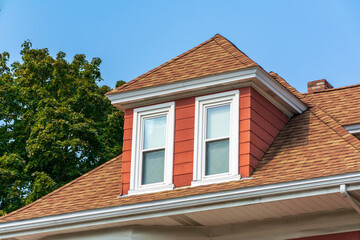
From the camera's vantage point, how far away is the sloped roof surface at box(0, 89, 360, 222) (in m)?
11.2

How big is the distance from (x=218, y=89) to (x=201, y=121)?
63cm

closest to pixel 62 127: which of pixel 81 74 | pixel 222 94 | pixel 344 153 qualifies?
pixel 81 74

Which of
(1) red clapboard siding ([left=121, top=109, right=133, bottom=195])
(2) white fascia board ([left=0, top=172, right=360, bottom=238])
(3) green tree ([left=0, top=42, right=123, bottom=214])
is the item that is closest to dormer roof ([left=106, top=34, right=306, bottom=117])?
(1) red clapboard siding ([left=121, top=109, right=133, bottom=195])

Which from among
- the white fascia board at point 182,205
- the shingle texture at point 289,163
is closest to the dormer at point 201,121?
the shingle texture at point 289,163

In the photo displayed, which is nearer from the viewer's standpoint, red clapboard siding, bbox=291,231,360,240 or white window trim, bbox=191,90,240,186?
red clapboard siding, bbox=291,231,360,240

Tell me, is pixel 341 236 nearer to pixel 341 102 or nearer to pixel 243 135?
pixel 243 135

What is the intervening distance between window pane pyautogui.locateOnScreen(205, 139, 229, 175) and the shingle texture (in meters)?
0.41

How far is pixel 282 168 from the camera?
11.7 metres

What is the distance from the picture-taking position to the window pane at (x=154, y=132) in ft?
42.8

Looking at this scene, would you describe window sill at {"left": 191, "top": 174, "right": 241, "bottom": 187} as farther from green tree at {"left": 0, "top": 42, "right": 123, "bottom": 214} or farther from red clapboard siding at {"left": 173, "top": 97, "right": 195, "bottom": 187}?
green tree at {"left": 0, "top": 42, "right": 123, "bottom": 214}

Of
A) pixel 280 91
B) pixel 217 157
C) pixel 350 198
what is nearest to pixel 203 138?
pixel 217 157

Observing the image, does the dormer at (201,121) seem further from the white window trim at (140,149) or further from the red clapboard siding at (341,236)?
the red clapboard siding at (341,236)

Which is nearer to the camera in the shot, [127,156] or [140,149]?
[140,149]

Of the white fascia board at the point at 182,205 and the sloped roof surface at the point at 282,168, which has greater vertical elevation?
the sloped roof surface at the point at 282,168
